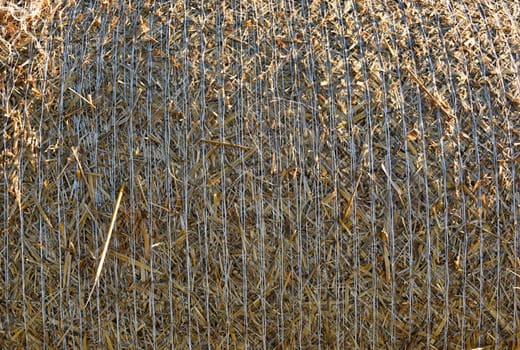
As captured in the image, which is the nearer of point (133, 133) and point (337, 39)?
point (133, 133)

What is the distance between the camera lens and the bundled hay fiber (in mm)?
Answer: 1393

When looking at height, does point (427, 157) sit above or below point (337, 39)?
below

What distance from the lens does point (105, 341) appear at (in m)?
1.41

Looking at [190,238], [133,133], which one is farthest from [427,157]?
[133,133]

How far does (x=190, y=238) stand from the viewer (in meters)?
1.39

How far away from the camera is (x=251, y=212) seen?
1394 mm

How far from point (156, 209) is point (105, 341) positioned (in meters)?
0.34

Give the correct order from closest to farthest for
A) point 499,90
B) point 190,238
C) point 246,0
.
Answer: point 190,238
point 499,90
point 246,0

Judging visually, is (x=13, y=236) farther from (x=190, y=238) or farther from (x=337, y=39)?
(x=337, y=39)

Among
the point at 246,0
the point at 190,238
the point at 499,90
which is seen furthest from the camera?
the point at 246,0

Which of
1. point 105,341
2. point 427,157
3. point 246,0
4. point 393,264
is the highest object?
point 246,0

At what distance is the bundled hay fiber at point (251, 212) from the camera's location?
4.57ft

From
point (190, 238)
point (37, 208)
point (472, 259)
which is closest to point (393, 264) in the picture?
point (472, 259)

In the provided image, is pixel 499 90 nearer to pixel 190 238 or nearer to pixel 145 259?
pixel 190 238
